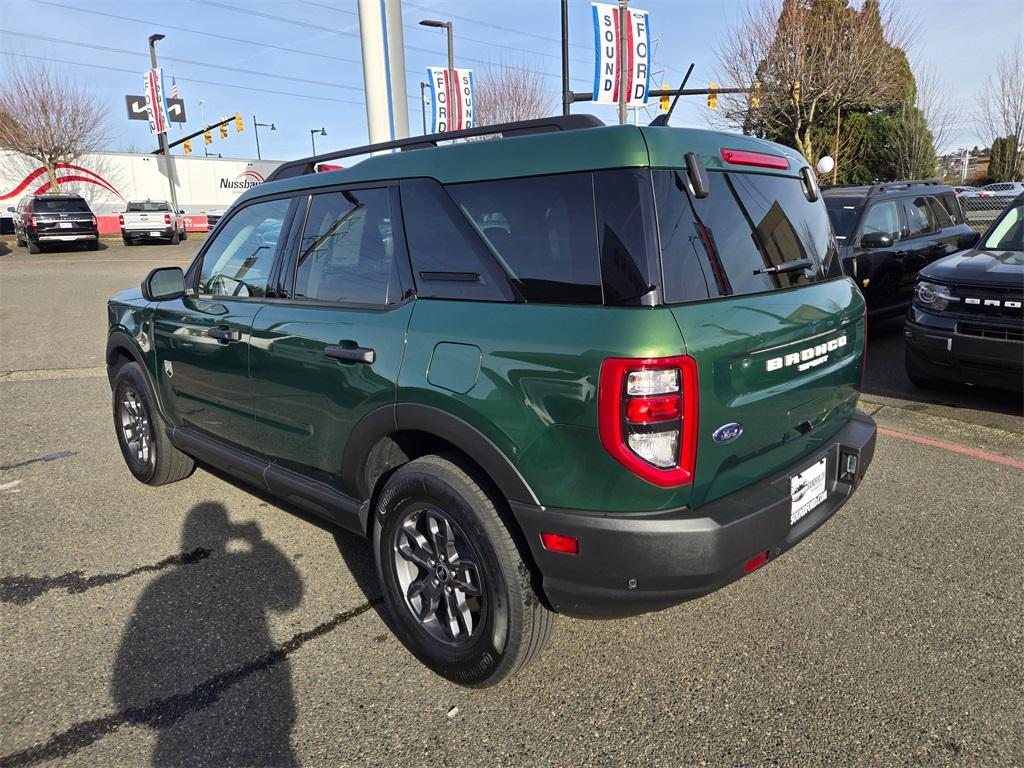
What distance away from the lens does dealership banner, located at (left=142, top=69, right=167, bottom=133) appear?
29469 millimetres

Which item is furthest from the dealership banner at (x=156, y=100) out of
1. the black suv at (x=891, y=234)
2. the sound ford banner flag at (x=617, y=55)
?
the black suv at (x=891, y=234)

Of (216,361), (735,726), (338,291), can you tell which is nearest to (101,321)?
(216,361)

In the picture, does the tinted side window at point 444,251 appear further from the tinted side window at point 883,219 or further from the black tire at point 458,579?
the tinted side window at point 883,219

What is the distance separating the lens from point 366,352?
258 centimetres

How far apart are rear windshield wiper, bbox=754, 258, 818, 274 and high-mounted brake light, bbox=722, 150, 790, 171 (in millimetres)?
366

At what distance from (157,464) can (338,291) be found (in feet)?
7.13

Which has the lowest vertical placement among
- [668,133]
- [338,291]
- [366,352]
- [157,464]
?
[157,464]

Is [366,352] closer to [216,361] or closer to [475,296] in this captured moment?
[475,296]

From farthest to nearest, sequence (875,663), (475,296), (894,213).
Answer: (894,213) < (875,663) < (475,296)

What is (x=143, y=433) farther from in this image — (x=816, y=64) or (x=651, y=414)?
(x=816, y=64)

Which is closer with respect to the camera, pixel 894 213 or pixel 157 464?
pixel 157 464

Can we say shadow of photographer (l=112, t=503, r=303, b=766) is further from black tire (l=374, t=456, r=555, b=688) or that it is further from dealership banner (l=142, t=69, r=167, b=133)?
dealership banner (l=142, t=69, r=167, b=133)

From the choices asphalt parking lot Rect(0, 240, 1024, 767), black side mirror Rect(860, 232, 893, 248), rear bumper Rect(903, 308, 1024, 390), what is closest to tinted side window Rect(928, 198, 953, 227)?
black side mirror Rect(860, 232, 893, 248)

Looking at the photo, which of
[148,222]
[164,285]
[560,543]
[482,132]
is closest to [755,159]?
[482,132]
